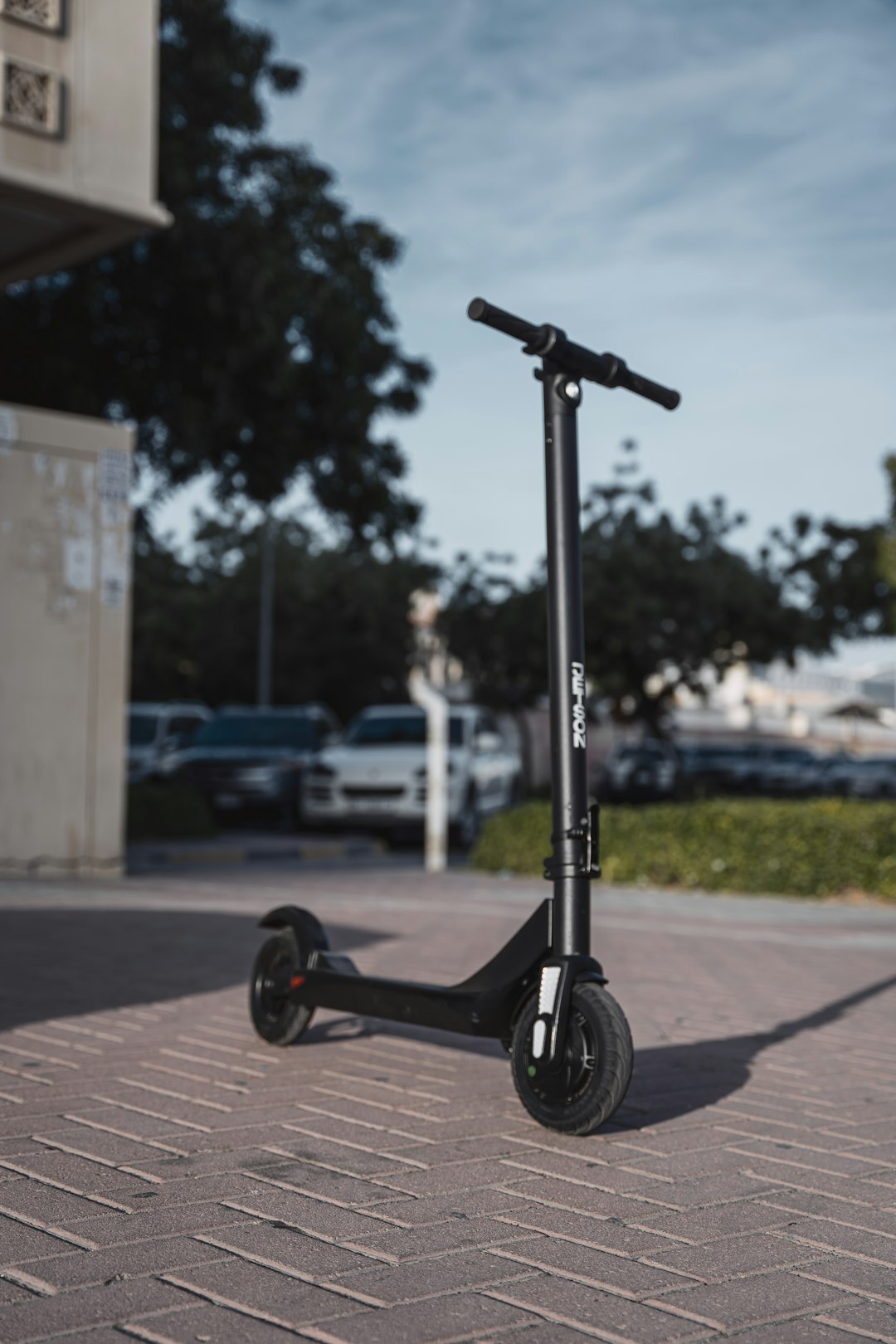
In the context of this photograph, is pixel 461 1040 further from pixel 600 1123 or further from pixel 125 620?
pixel 125 620

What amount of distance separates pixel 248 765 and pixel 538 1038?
18.1m

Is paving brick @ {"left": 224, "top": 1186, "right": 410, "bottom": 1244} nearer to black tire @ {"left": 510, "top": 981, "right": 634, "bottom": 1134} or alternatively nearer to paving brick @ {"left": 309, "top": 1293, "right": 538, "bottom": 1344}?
paving brick @ {"left": 309, "top": 1293, "right": 538, "bottom": 1344}

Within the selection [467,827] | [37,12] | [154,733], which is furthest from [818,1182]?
[154,733]

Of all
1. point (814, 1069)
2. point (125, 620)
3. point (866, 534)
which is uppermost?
point (866, 534)

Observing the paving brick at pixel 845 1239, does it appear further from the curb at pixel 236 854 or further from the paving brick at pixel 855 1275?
the curb at pixel 236 854

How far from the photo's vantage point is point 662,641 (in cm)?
2905

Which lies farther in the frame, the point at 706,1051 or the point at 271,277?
the point at 271,277

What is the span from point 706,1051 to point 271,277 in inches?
532

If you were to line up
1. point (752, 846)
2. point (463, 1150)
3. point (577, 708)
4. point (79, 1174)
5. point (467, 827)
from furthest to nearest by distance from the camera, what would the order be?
point (467, 827) < point (752, 846) < point (577, 708) < point (463, 1150) < point (79, 1174)

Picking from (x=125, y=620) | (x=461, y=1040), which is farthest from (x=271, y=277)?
(x=461, y=1040)

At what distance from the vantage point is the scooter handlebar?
4.20 m

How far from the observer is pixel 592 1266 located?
3107mm

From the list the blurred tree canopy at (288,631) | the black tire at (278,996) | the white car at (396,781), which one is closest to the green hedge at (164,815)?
the white car at (396,781)

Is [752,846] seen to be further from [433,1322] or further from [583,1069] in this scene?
[433,1322]
